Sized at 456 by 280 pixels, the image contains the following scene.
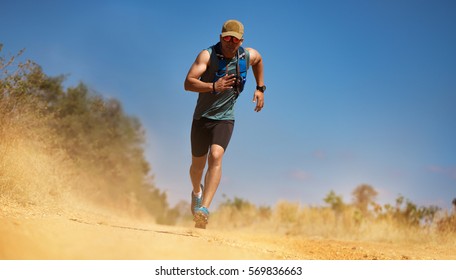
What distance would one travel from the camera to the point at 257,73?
755 cm

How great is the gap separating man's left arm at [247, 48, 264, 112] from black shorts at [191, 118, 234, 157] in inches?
19.9

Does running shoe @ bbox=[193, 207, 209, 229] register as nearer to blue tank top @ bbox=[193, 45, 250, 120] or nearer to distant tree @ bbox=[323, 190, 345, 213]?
blue tank top @ bbox=[193, 45, 250, 120]

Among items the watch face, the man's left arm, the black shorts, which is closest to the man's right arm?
the black shorts

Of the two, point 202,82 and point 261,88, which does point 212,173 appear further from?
point 261,88

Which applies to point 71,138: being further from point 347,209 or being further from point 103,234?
point 103,234

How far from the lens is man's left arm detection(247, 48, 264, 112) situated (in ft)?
24.1

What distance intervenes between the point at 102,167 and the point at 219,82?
14153 millimetres

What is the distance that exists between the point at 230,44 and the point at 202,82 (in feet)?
2.14

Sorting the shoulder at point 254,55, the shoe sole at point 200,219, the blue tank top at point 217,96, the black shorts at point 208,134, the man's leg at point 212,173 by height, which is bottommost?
the shoe sole at point 200,219

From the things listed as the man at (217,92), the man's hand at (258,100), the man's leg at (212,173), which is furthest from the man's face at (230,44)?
the man's leg at (212,173)

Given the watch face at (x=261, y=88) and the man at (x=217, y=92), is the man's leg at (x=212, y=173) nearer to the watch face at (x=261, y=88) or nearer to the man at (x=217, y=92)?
the man at (x=217, y=92)

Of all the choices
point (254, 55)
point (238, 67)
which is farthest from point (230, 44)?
point (254, 55)

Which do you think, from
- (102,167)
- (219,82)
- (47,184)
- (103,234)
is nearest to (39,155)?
(47,184)

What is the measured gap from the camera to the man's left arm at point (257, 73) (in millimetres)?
7344
